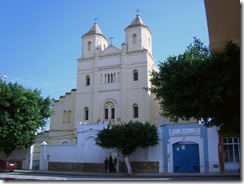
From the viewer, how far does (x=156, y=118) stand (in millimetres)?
32875

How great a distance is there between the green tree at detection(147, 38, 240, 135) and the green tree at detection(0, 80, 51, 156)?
45.6 feet

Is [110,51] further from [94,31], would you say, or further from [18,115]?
[18,115]

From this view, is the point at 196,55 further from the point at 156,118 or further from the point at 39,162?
the point at 156,118

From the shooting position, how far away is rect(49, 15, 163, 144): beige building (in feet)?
108

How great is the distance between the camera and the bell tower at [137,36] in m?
34.8

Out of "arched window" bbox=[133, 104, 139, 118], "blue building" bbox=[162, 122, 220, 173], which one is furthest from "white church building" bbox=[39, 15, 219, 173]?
"blue building" bbox=[162, 122, 220, 173]

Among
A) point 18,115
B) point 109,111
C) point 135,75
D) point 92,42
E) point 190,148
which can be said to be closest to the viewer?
point 190,148

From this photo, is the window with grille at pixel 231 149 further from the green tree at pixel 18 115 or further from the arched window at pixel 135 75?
the arched window at pixel 135 75

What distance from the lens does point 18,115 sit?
851 inches

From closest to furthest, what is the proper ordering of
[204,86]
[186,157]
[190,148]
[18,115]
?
1. [204,86]
2. [186,157]
3. [190,148]
4. [18,115]

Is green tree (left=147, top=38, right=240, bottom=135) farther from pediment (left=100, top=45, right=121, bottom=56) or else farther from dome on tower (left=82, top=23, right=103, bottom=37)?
dome on tower (left=82, top=23, right=103, bottom=37)

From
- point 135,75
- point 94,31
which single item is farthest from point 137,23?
point 135,75

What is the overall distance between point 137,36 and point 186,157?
60.5 feet

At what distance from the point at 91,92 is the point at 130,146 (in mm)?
15973
